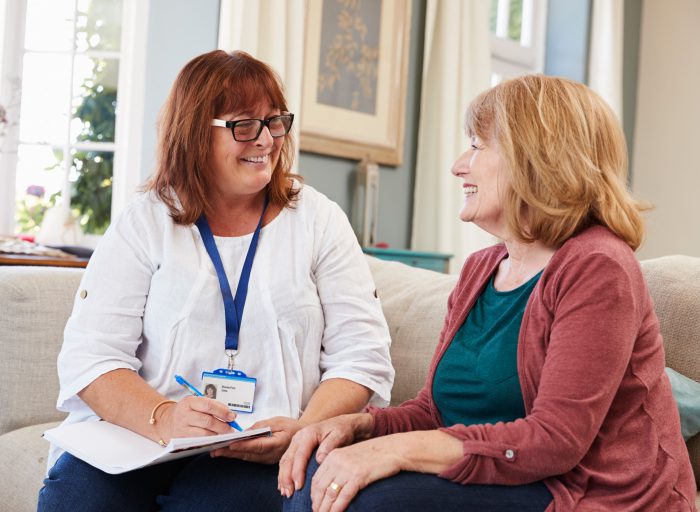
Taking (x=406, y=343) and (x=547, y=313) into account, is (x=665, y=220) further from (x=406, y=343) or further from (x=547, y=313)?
(x=547, y=313)

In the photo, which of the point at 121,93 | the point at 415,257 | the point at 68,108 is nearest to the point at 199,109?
the point at 121,93

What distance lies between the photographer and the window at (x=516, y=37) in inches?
232

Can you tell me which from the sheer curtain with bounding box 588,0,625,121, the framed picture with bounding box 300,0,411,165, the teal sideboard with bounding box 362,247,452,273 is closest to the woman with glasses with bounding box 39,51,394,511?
the teal sideboard with bounding box 362,247,452,273

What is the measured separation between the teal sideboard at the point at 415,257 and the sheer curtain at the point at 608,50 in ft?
7.40

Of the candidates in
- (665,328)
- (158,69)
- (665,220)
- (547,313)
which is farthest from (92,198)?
(665,220)

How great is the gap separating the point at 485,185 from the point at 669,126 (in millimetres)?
5257

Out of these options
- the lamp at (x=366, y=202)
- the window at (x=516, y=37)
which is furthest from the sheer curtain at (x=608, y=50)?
the lamp at (x=366, y=202)

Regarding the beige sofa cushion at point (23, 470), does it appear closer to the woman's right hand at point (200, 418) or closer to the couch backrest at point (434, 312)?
the woman's right hand at point (200, 418)

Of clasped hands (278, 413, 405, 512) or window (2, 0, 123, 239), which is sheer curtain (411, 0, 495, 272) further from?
clasped hands (278, 413, 405, 512)

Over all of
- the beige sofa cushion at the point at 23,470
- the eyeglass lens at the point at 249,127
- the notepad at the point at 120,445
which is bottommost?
the beige sofa cushion at the point at 23,470

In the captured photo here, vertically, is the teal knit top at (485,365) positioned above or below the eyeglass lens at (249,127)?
below

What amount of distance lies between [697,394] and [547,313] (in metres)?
0.66

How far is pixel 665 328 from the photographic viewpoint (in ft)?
6.22

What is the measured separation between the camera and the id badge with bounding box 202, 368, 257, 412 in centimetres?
176
